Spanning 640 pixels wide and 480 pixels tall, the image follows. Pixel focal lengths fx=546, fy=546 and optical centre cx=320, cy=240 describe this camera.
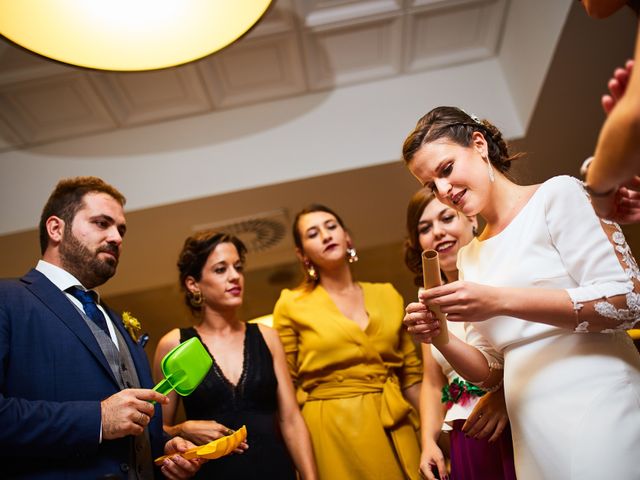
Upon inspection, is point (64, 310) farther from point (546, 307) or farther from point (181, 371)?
point (546, 307)

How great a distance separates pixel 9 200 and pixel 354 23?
2.48 m

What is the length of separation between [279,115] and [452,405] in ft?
7.69

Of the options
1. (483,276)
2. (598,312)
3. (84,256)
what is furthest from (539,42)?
(84,256)

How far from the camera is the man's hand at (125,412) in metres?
1.43

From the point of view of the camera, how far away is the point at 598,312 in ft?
3.78

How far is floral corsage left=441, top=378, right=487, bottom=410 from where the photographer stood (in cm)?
182

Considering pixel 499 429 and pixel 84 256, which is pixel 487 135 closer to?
pixel 499 429

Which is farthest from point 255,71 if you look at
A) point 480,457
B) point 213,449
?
point 480,457

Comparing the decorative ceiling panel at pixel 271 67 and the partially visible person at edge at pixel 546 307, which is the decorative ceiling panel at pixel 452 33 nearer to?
the decorative ceiling panel at pixel 271 67

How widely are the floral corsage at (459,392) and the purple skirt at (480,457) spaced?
78mm

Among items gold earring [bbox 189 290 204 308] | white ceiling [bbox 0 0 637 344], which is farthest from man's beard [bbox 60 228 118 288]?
white ceiling [bbox 0 0 637 344]

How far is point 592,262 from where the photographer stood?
1188mm

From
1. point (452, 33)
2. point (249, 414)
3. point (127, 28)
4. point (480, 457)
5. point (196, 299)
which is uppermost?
point (452, 33)

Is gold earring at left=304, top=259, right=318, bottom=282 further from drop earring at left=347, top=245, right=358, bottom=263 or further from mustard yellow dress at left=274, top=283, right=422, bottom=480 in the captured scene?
drop earring at left=347, top=245, right=358, bottom=263
